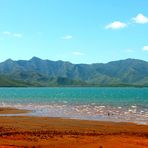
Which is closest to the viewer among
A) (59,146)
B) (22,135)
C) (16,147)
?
(16,147)

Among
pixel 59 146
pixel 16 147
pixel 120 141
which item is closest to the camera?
pixel 16 147

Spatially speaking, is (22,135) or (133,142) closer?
(133,142)

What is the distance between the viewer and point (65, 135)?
37.9 metres

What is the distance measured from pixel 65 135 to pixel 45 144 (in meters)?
5.91

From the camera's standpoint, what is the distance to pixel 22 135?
3728cm

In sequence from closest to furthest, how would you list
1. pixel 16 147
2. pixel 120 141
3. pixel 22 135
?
pixel 16 147, pixel 120 141, pixel 22 135

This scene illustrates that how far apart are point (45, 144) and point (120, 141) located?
6.39 meters

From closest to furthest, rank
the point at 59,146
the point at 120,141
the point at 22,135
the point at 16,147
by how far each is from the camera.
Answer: the point at 16,147 → the point at 59,146 → the point at 120,141 → the point at 22,135

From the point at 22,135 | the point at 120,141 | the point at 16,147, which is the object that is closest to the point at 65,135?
the point at 22,135

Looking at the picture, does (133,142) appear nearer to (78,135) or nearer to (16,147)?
(78,135)

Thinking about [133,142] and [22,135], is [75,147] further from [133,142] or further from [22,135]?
[22,135]

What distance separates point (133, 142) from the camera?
33.4m

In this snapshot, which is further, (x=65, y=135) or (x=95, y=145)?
(x=65, y=135)

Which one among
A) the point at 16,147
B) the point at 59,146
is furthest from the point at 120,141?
the point at 16,147
